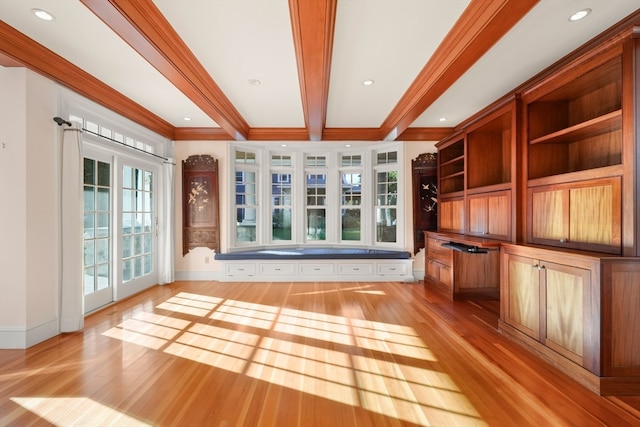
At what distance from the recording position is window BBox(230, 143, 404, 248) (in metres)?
5.23

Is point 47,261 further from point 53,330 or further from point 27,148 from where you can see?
point 27,148

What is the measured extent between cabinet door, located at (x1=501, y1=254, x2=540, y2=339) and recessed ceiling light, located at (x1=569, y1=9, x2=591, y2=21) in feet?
6.47

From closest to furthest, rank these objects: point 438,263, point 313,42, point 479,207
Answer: point 313,42 < point 479,207 < point 438,263

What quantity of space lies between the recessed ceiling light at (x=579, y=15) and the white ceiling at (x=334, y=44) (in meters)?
0.04

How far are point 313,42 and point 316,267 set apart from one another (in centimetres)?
361

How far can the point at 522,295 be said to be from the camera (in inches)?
101

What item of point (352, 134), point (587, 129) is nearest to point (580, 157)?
point (587, 129)

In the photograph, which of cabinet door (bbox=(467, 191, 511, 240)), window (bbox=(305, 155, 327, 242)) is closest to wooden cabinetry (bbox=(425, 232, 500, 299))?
cabinet door (bbox=(467, 191, 511, 240))

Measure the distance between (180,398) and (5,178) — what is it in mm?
2653

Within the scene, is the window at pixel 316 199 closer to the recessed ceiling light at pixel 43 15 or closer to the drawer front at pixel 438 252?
the drawer front at pixel 438 252

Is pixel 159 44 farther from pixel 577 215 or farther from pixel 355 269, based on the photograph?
pixel 355 269

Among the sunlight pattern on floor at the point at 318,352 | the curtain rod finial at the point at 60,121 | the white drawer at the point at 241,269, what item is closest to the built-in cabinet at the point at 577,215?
the sunlight pattern on floor at the point at 318,352

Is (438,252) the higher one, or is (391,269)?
(438,252)

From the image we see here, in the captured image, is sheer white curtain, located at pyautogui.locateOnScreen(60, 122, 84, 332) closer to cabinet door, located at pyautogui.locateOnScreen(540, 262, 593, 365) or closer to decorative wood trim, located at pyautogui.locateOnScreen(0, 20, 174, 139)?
decorative wood trim, located at pyautogui.locateOnScreen(0, 20, 174, 139)
